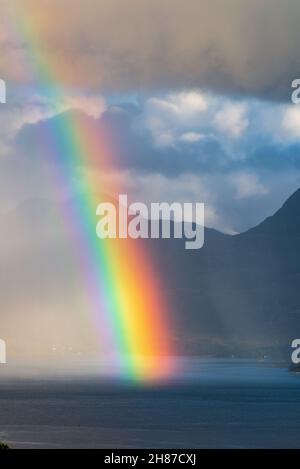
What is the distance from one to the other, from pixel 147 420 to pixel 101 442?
4661 cm

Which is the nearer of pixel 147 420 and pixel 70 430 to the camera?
pixel 70 430

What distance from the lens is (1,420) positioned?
628 ft

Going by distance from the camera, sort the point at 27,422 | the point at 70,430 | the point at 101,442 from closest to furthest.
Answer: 1. the point at 101,442
2. the point at 70,430
3. the point at 27,422
